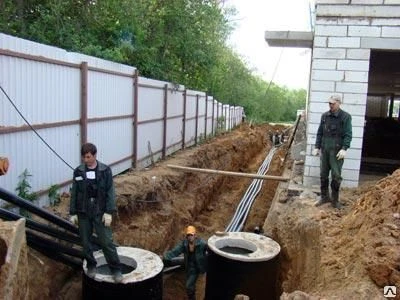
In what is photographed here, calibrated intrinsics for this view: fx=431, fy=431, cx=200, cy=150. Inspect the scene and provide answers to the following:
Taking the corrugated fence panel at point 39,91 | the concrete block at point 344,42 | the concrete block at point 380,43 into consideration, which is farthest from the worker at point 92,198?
the concrete block at point 380,43

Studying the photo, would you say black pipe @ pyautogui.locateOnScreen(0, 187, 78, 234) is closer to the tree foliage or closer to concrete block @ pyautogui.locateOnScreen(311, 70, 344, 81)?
concrete block @ pyautogui.locateOnScreen(311, 70, 344, 81)

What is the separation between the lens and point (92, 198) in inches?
207

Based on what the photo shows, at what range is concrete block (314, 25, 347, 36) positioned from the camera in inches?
318

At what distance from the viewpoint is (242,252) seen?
7523mm

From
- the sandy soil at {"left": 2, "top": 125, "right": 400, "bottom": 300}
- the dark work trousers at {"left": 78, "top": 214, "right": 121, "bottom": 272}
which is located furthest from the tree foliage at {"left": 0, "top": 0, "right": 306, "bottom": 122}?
the dark work trousers at {"left": 78, "top": 214, "right": 121, "bottom": 272}

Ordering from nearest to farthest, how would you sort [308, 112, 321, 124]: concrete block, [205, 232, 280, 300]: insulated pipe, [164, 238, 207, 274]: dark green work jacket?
[205, 232, 280, 300]: insulated pipe
[164, 238, 207, 274]: dark green work jacket
[308, 112, 321, 124]: concrete block

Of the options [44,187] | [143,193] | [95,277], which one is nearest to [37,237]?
[95,277]

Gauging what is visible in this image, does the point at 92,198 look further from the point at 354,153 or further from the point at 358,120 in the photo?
the point at 358,120

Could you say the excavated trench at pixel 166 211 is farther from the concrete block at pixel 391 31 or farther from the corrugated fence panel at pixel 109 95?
the concrete block at pixel 391 31

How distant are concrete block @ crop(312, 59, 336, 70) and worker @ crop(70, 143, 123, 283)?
4.79 meters

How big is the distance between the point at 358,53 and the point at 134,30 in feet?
22.7

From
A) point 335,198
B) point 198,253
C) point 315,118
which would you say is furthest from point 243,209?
point 335,198

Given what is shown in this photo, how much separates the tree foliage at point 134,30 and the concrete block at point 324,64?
16.3 ft

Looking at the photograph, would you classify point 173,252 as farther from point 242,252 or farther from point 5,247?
point 5,247
